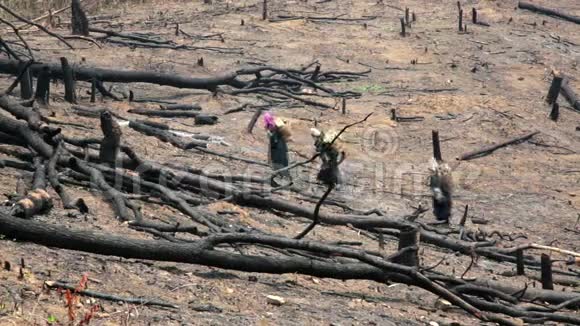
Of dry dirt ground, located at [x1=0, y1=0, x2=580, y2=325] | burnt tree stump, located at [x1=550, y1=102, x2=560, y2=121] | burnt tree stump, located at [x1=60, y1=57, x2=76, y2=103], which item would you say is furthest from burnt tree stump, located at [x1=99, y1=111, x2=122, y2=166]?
burnt tree stump, located at [x1=550, y1=102, x2=560, y2=121]

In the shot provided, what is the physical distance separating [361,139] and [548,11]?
13.8 metres

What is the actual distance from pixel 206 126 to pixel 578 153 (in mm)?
6894

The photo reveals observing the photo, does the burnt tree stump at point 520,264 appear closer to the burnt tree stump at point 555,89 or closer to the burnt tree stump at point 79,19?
the burnt tree stump at point 555,89

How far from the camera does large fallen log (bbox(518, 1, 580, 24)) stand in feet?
92.2

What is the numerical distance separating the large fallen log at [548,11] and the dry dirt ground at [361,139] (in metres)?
0.20

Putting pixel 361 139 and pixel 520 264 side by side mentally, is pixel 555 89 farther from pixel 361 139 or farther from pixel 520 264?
pixel 520 264

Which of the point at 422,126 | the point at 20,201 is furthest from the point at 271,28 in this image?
the point at 20,201

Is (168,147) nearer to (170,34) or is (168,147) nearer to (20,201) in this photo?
(20,201)

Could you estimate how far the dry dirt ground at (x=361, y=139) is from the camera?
6762 mm

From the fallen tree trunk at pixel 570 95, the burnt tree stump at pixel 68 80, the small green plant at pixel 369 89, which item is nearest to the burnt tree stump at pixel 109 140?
the burnt tree stump at pixel 68 80

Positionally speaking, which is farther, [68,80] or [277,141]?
[68,80]

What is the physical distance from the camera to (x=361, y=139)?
56.4ft

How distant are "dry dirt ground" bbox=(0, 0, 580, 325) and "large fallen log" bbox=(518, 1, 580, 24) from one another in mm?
199

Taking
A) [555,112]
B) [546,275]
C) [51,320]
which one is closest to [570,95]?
[555,112]
